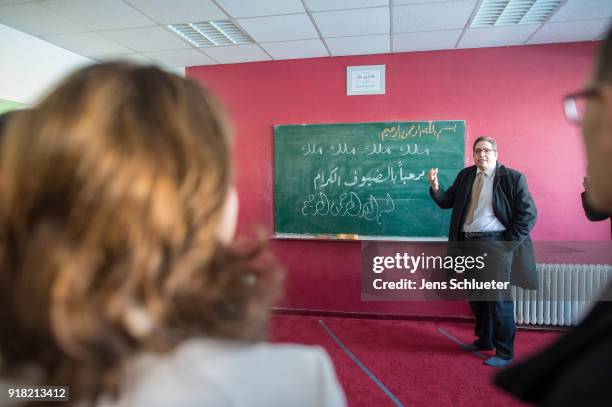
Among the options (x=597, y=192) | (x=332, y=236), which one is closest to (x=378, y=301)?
(x=332, y=236)

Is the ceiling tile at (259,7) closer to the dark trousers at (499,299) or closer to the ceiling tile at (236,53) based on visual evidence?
the ceiling tile at (236,53)

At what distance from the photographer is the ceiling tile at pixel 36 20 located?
9.60 feet

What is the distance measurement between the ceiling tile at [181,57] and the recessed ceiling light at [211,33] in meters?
0.26

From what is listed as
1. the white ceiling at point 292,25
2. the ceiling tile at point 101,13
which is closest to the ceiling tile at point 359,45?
the white ceiling at point 292,25

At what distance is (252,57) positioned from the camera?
3941mm

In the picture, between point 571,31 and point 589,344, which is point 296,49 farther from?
point 589,344

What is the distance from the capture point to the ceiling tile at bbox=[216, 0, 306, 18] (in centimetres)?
279

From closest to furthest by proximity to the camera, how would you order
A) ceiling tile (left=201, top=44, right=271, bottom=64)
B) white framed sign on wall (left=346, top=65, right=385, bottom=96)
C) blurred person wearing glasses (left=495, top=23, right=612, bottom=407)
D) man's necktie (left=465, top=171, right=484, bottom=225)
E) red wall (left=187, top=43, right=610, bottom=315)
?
blurred person wearing glasses (left=495, top=23, right=612, bottom=407) → man's necktie (left=465, top=171, right=484, bottom=225) → red wall (left=187, top=43, right=610, bottom=315) → ceiling tile (left=201, top=44, right=271, bottom=64) → white framed sign on wall (left=346, top=65, right=385, bottom=96)

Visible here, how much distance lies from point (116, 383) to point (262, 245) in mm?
258

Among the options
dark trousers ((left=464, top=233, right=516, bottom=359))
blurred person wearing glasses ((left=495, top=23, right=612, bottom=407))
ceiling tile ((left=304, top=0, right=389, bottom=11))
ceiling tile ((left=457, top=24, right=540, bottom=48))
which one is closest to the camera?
blurred person wearing glasses ((left=495, top=23, right=612, bottom=407))

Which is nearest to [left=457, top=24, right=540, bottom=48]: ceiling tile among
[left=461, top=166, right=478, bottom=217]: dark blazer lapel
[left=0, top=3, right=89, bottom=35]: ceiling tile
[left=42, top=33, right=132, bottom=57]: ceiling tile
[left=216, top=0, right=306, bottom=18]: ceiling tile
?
[left=461, top=166, right=478, bottom=217]: dark blazer lapel

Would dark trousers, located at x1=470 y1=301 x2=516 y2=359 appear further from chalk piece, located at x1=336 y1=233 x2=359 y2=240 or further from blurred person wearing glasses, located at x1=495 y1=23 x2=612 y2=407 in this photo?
blurred person wearing glasses, located at x1=495 y1=23 x2=612 y2=407

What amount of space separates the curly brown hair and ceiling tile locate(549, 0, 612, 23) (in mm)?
3404

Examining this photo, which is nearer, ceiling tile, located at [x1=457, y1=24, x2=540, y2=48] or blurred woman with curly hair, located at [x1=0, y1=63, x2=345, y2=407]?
blurred woman with curly hair, located at [x1=0, y1=63, x2=345, y2=407]
